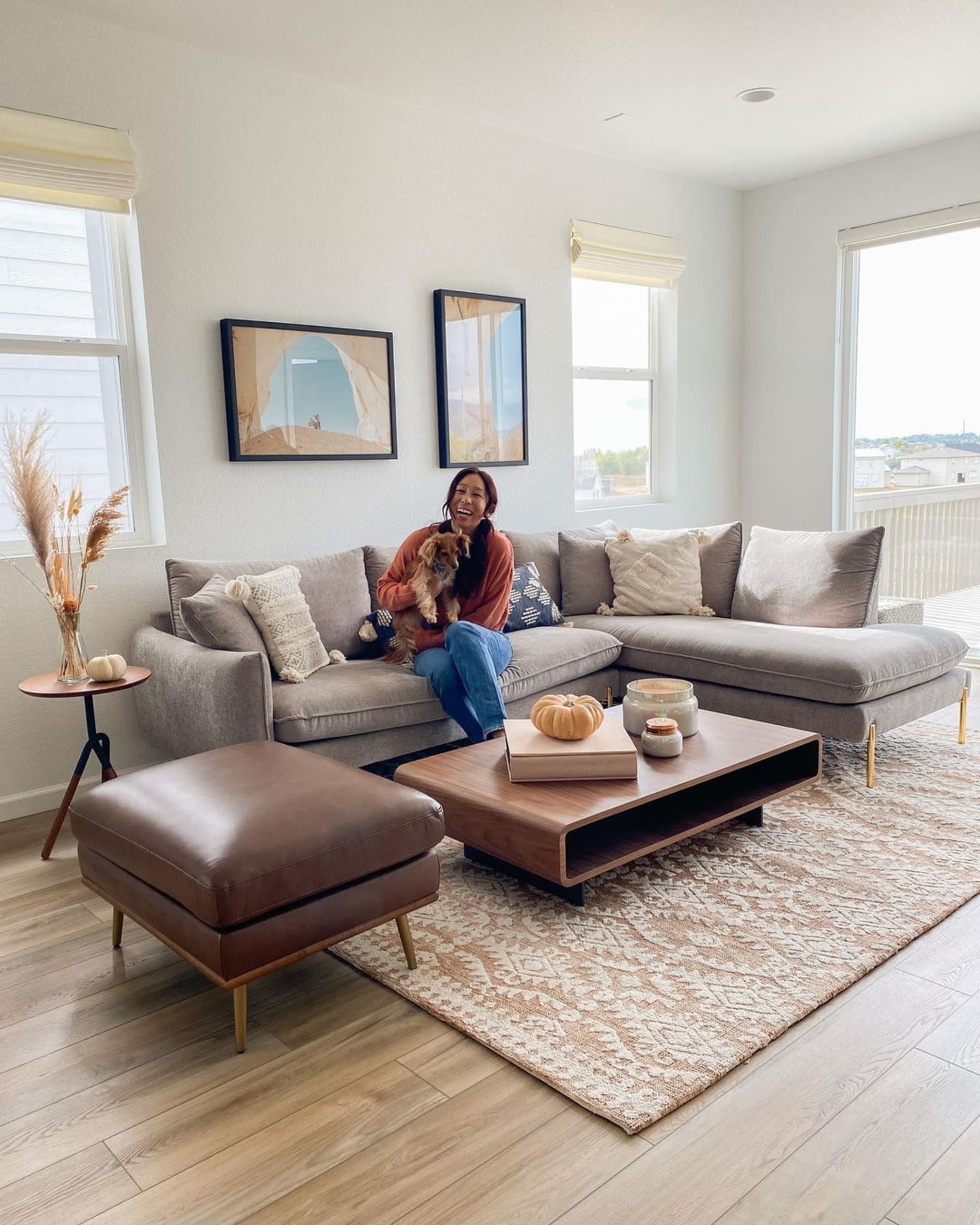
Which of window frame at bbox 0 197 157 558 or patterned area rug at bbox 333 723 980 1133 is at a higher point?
window frame at bbox 0 197 157 558

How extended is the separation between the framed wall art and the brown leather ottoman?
1.87 m

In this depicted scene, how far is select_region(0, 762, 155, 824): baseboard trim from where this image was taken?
3.31 m

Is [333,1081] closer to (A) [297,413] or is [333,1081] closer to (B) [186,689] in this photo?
(B) [186,689]

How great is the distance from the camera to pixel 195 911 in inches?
72.7

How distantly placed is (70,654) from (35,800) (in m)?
0.73

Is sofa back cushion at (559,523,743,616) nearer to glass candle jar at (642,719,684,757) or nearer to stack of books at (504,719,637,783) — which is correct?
glass candle jar at (642,719,684,757)

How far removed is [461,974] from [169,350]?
254 centimetres

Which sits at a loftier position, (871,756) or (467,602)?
(467,602)

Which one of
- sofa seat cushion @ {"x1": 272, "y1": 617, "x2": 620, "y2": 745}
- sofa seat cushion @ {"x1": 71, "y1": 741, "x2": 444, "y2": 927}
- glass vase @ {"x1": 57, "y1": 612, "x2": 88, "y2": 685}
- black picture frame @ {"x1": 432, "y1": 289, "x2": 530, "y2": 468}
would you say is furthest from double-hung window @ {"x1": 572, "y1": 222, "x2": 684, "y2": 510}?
sofa seat cushion @ {"x1": 71, "y1": 741, "x2": 444, "y2": 927}

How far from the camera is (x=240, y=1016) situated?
74.7 inches

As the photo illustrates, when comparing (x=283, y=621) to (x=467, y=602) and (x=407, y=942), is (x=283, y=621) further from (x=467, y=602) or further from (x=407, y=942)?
(x=407, y=942)

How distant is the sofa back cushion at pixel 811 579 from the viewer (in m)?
3.91

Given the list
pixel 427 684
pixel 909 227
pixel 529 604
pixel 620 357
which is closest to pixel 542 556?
pixel 529 604

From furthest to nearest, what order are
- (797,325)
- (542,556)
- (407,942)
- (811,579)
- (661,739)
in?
1. (797,325)
2. (542,556)
3. (811,579)
4. (661,739)
5. (407,942)
